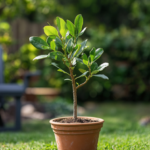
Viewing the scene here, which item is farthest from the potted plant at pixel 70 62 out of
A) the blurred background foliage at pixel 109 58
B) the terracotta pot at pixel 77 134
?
the blurred background foliage at pixel 109 58

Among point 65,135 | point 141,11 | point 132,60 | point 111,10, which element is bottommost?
point 65,135

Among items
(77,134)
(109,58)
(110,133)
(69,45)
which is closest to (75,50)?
(69,45)

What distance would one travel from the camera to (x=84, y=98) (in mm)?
5992

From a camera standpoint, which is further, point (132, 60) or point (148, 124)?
point (132, 60)

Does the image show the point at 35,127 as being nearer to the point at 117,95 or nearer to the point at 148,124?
the point at 148,124

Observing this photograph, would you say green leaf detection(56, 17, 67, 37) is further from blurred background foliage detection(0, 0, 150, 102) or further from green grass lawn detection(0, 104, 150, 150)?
blurred background foliage detection(0, 0, 150, 102)

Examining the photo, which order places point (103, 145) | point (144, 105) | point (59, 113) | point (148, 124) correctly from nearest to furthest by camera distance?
point (103, 145), point (148, 124), point (59, 113), point (144, 105)

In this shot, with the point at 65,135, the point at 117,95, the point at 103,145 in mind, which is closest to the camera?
the point at 65,135

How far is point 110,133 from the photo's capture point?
288cm

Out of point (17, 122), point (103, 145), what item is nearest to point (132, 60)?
point (17, 122)

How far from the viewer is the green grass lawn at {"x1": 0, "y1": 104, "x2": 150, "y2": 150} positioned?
1913 mm

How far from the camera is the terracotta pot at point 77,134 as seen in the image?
1.50 m

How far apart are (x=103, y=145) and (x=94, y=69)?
0.67 meters

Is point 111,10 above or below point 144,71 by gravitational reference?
above
